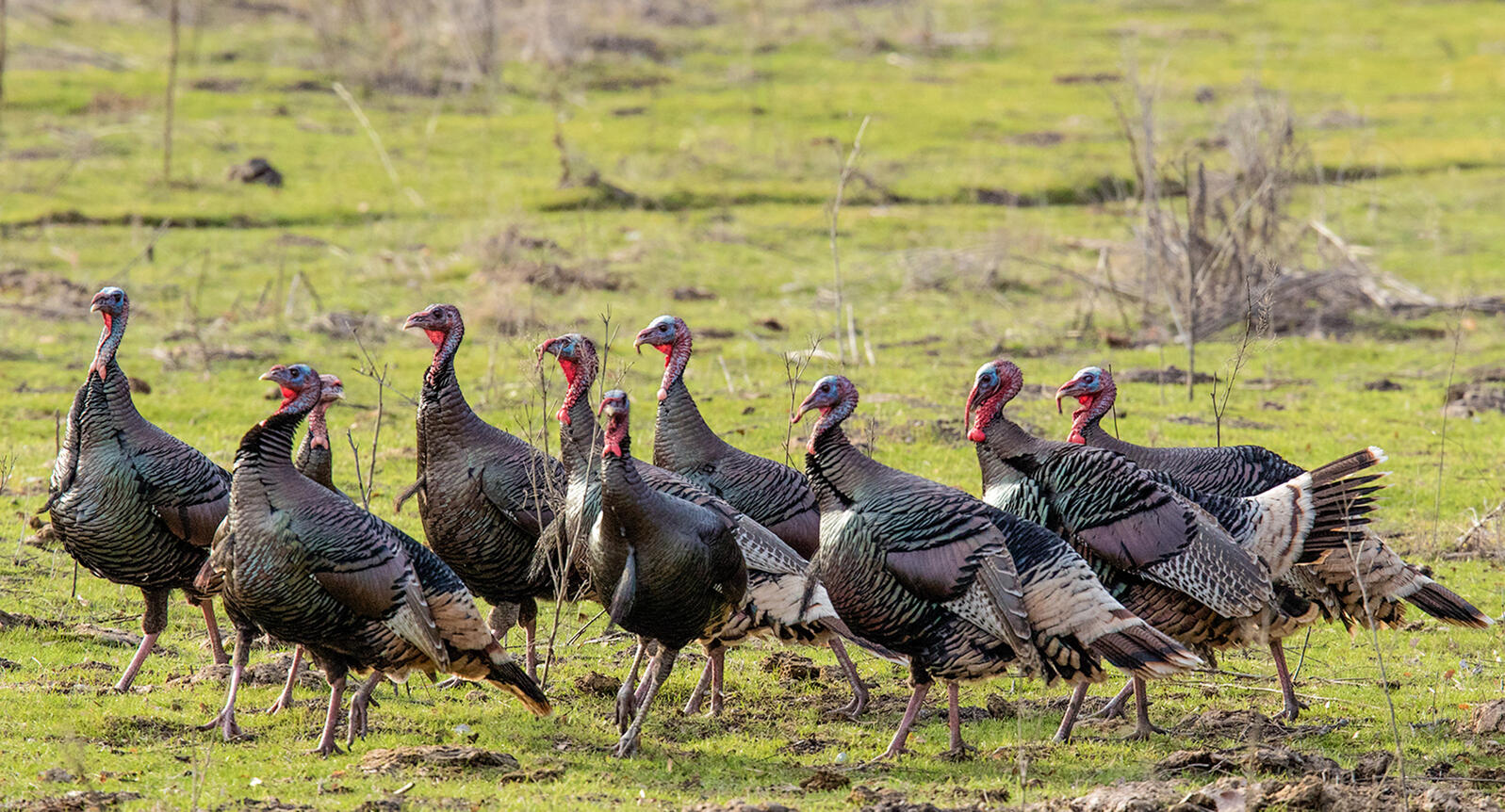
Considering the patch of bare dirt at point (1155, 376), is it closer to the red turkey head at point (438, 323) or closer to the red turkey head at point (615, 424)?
the red turkey head at point (438, 323)

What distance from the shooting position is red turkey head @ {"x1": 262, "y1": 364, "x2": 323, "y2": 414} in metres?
8.06

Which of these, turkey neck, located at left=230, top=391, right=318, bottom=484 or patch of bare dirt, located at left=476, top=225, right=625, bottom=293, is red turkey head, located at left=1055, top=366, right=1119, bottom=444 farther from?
patch of bare dirt, located at left=476, top=225, right=625, bottom=293

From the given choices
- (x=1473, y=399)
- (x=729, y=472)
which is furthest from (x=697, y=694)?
(x=1473, y=399)

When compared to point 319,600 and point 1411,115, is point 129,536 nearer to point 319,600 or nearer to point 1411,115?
point 319,600

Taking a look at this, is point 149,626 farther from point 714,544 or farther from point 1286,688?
point 1286,688

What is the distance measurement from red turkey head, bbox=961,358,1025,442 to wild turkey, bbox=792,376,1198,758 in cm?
94

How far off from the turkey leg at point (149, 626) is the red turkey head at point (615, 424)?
310cm

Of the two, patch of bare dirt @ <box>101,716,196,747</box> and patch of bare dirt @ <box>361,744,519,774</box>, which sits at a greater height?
patch of bare dirt @ <box>361,744,519,774</box>

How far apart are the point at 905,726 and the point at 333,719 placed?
2869 millimetres

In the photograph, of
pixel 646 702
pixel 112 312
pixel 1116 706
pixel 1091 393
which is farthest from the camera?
pixel 1091 393

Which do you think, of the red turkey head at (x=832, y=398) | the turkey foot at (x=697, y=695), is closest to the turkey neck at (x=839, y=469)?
the red turkey head at (x=832, y=398)

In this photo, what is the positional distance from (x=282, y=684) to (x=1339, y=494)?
6.00m

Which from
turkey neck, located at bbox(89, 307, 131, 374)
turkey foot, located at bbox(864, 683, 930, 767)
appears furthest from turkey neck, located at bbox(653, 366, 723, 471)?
turkey neck, located at bbox(89, 307, 131, 374)

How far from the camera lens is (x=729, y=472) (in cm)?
945
